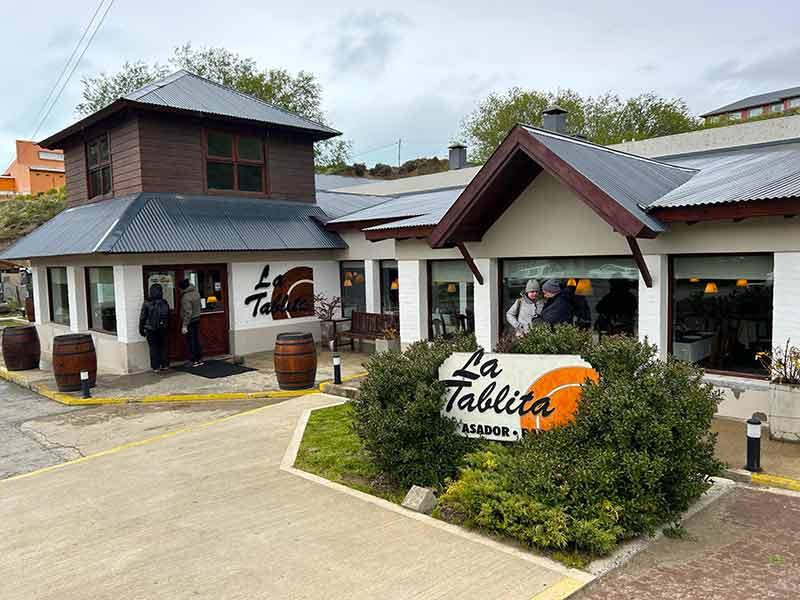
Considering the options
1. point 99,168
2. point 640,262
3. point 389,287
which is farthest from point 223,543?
point 99,168

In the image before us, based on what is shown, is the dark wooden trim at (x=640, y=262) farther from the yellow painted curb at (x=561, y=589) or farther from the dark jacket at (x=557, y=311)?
the yellow painted curb at (x=561, y=589)

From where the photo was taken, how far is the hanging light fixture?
31.0 feet

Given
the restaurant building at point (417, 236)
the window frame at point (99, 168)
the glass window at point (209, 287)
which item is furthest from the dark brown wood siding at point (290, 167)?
the window frame at point (99, 168)

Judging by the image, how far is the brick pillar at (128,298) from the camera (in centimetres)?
1300

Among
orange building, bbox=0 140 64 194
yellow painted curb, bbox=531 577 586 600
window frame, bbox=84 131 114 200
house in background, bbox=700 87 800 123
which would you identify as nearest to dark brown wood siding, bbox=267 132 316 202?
window frame, bbox=84 131 114 200

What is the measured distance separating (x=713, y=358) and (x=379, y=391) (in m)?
5.00

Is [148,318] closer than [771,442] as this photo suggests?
No

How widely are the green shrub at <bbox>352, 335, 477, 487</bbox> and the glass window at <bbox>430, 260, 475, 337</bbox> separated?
17.4 ft

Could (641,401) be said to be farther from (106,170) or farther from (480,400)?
(106,170)

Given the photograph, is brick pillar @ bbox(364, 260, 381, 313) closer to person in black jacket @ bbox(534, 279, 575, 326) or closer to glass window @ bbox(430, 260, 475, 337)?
glass window @ bbox(430, 260, 475, 337)

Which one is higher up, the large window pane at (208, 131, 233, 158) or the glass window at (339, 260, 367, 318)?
the large window pane at (208, 131, 233, 158)

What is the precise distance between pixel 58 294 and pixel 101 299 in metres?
3.92

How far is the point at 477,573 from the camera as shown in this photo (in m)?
4.21

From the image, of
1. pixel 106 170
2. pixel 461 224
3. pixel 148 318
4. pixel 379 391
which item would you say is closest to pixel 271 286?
pixel 148 318
